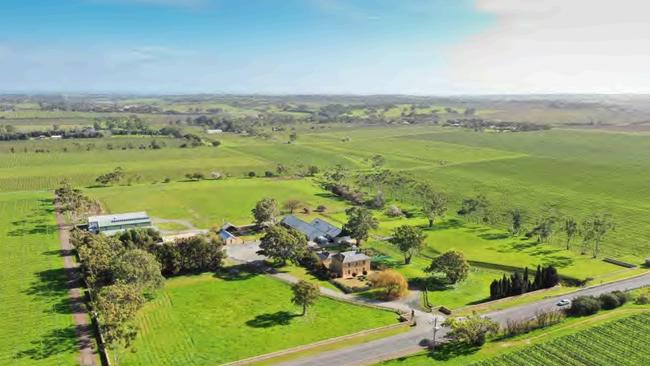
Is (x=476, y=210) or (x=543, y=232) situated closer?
(x=543, y=232)

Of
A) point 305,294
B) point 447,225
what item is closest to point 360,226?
point 447,225

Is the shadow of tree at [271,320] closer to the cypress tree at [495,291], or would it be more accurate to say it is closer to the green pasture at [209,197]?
the cypress tree at [495,291]

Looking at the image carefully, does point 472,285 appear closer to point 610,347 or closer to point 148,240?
point 610,347

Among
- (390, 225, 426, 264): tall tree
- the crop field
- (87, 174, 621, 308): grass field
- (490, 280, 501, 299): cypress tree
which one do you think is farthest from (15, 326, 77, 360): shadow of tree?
(490, 280, 501, 299): cypress tree

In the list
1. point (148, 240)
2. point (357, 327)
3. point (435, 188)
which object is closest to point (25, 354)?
point (148, 240)

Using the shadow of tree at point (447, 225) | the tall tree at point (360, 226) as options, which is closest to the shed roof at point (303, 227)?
the tall tree at point (360, 226)

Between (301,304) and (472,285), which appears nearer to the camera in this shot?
(301,304)

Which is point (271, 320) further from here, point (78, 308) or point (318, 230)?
point (318, 230)
